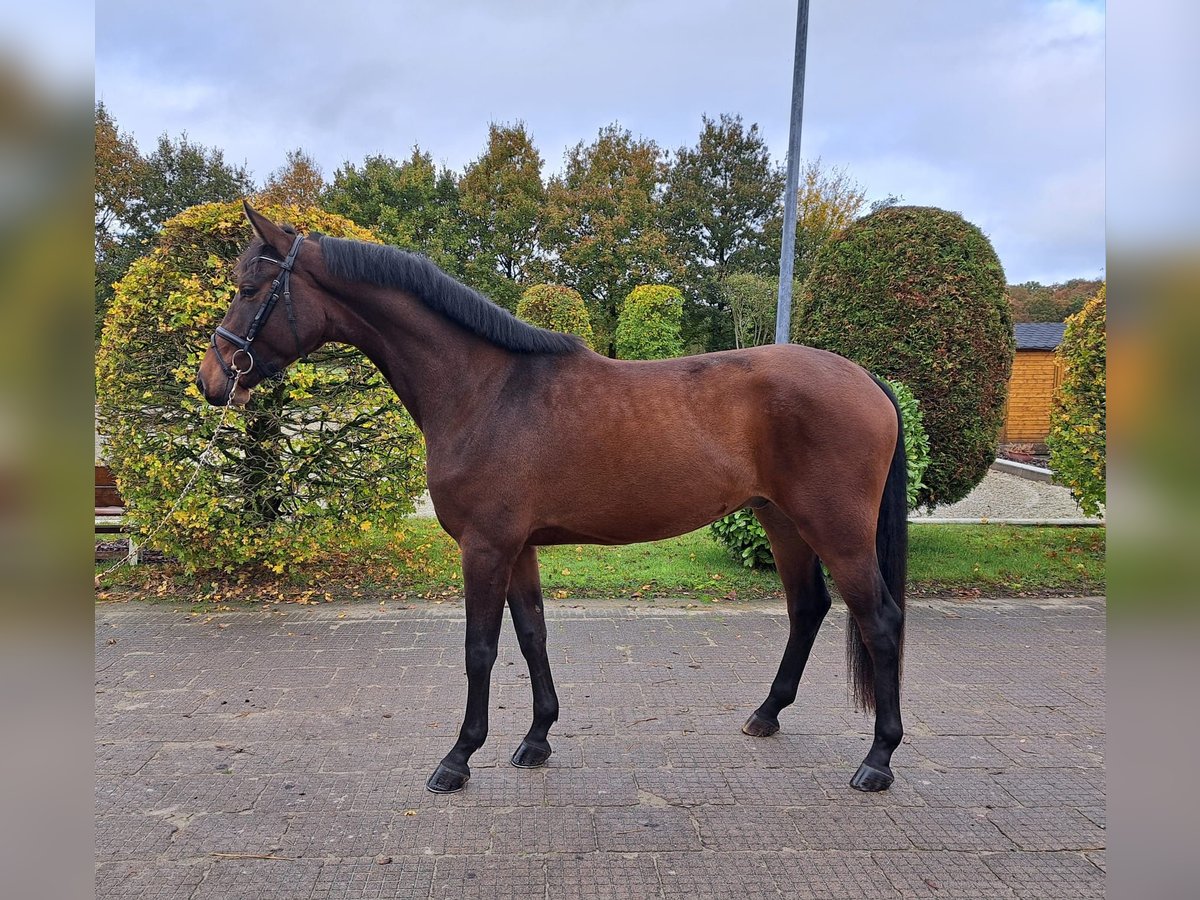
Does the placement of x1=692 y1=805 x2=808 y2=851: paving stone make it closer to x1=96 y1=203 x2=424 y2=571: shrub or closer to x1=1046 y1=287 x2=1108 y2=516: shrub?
x1=96 y1=203 x2=424 y2=571: shrub

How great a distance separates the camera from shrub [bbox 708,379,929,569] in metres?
6.03

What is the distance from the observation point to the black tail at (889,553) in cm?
329

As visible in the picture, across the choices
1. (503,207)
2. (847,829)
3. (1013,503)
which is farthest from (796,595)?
(503,207)

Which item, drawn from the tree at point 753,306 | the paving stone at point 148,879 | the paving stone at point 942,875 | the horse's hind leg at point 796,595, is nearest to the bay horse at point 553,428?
the horse's hind leg at point 796,595

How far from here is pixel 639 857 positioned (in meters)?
2.43

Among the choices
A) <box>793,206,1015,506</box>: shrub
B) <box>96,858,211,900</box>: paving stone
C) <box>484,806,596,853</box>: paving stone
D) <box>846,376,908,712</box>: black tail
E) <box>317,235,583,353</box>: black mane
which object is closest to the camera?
<box>96,858,211,900</box>: paving stone

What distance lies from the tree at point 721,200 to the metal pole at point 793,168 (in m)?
22.7

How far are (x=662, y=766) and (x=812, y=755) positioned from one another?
0.73 metres

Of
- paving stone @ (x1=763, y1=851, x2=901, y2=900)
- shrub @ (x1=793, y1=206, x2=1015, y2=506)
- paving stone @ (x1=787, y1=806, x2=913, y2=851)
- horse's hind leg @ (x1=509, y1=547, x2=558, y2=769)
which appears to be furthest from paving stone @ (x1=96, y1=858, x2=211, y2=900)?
shrub @ (x1=793, y1=206, x2=1015, y2=506)

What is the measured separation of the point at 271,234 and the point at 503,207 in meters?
25.9

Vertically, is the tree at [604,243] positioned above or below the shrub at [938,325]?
above

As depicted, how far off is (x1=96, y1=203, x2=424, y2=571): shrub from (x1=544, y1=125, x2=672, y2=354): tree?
65.3ft

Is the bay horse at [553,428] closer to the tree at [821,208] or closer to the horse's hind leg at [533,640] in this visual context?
the horse's hind leg at [533,640]
